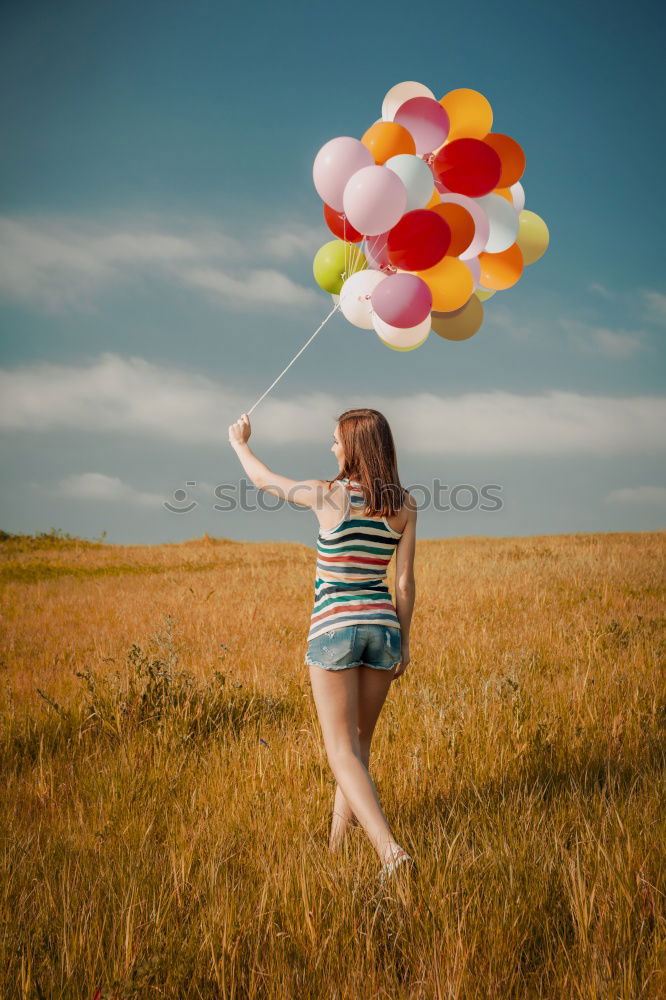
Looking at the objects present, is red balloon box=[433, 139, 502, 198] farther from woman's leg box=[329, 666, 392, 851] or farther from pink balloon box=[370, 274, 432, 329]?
woman's leg box=[329, 666, 392, 851]

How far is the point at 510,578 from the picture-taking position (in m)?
12.0

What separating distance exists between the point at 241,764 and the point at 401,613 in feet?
6.32

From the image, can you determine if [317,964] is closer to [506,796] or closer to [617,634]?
[506,796]

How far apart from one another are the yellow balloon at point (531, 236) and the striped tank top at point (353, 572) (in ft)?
11.5

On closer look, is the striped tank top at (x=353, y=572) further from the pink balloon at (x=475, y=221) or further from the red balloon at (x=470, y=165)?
the red balloon at (x=470, y=165)

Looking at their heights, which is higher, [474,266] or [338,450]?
[474,266]

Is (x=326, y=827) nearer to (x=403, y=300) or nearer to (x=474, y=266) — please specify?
(x=403, y=300)

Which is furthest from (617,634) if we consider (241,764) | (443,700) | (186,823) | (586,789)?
(186,823)

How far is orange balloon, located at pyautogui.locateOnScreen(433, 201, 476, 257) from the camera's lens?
465 cm

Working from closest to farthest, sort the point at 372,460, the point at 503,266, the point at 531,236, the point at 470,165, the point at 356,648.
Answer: the point at 356,648
the point at 372,460
the point at 470,165
the point at 503,266
the point at 531,236

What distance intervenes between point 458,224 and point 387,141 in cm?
78

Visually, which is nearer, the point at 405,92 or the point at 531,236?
the point at 405,92

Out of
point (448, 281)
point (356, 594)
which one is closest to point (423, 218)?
point (448, 281)

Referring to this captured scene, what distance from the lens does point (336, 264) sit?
17.2 ft
